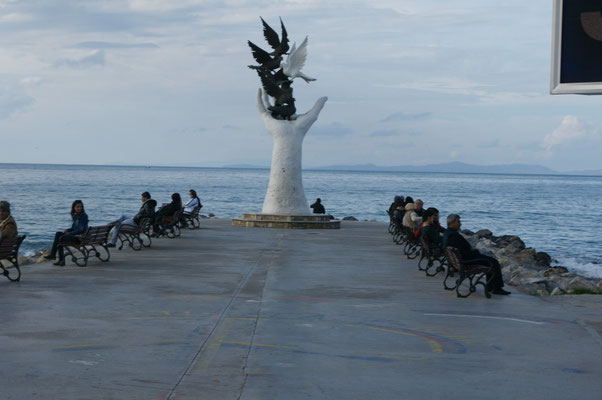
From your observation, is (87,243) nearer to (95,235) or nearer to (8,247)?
(95,235)

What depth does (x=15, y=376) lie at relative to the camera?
21.4 feet

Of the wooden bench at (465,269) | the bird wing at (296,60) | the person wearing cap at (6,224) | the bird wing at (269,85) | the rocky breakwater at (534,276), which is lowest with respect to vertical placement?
the rocky breakwater at (534,276)

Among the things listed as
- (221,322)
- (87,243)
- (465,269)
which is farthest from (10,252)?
(465,269)

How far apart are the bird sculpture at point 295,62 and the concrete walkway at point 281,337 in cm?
1488

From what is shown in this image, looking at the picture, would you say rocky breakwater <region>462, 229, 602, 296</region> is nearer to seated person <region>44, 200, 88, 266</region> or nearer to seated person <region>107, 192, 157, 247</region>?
seated person <region>44, 200, 88, 266</region>

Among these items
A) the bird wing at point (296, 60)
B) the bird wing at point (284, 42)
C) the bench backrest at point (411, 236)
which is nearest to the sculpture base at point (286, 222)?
the bird wing at point (296, 60)

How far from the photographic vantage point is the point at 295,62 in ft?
93.1

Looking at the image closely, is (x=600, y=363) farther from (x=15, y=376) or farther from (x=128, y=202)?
(x=128, y=202)

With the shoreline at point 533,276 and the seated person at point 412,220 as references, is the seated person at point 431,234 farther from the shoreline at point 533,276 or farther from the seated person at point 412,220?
the seated person at point 412,220

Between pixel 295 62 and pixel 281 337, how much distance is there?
68.8 ft

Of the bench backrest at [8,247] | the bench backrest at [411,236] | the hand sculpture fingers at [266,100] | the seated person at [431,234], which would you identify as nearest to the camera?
the bench backrest at [8,247]

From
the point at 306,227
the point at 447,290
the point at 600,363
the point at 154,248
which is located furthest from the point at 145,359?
the point at 306,227

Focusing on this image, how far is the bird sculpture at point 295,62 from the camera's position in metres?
28.3

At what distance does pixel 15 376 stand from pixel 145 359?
1.21 meters
